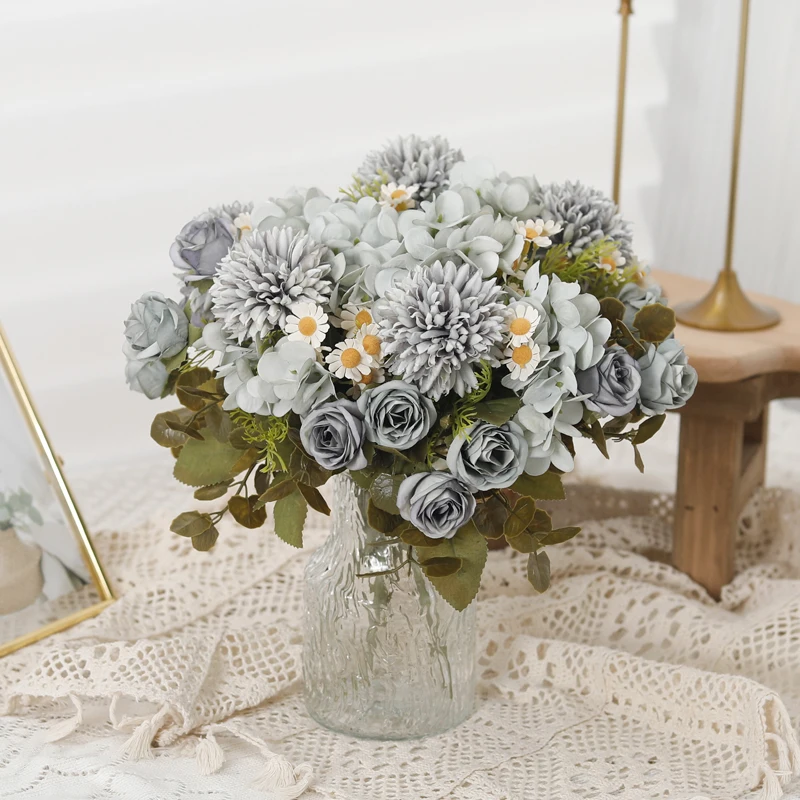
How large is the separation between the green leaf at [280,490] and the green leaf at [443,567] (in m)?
0.12

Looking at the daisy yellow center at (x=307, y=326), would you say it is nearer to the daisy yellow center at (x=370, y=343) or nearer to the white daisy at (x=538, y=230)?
the daisy yellow center at (x=370, y=343)

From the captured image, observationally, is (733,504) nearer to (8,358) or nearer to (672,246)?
(8,358)

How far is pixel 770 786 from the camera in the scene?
0.90 meters

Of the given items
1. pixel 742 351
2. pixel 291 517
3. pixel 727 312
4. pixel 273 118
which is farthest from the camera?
pixel 273 118

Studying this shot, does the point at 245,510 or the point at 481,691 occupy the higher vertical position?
the point at 245,510

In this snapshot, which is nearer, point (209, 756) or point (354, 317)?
point (354, 317)

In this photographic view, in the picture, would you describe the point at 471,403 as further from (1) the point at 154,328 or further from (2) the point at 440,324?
(1) the point at 154,328

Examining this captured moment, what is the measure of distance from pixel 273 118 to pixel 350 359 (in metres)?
1.14

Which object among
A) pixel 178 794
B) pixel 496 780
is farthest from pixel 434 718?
pixel 178 794

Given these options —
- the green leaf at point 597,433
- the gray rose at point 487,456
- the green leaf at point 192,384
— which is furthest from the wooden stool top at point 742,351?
the green leaf at point 192,384

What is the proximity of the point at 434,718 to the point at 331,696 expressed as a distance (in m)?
0.09

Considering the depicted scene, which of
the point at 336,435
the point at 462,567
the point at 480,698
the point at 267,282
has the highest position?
the point at 267,282

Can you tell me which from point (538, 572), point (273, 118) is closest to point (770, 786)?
point (538, 572)

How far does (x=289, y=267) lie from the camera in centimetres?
81
